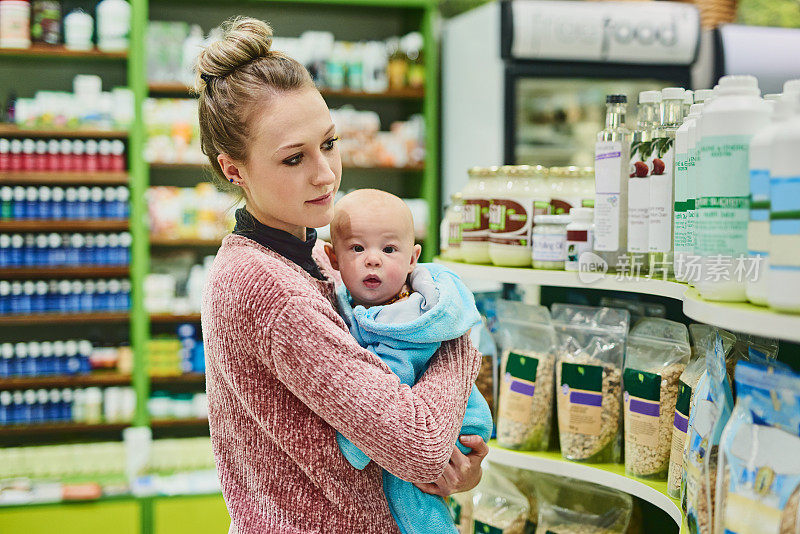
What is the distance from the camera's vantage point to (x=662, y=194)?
5.28 ft

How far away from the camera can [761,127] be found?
1.12 meters

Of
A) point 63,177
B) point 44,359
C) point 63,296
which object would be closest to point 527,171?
point 63,177

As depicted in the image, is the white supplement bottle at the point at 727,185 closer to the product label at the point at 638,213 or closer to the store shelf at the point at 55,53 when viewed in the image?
the product label at the point at 638,213

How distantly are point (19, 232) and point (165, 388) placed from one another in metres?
1.19

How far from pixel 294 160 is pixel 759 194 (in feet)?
2.63

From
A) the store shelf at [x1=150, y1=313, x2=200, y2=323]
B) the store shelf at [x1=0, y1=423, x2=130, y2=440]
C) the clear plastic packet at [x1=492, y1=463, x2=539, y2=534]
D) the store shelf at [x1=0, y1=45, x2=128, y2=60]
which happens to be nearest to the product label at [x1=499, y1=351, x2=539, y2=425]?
the clear plastic packet at [x1=492, y1=463, x2=539, y2=534]

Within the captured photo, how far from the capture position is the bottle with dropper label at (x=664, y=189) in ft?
5.25

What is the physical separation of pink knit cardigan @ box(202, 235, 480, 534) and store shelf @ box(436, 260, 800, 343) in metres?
0.41

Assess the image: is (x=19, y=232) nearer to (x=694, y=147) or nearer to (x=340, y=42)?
(x=340, y=42)

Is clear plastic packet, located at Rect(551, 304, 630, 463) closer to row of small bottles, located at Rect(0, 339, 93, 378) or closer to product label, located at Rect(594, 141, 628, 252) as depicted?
product label, located at Rect(594, 141, 628, 252)

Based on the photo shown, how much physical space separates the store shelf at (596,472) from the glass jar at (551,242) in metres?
0.50

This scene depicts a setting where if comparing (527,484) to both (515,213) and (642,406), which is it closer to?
(642,406)

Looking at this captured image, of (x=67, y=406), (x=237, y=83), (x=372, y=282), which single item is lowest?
(x=67, y=406)

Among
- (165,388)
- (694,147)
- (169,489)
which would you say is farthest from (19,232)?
(694,147)
